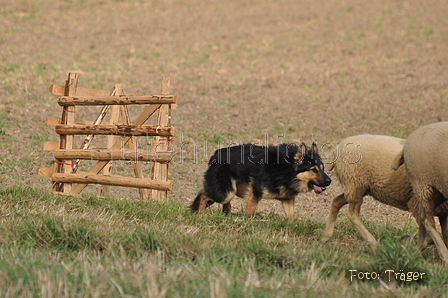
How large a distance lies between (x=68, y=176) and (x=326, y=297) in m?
5.66

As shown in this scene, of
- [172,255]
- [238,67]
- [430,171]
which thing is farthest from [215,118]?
[172,255]

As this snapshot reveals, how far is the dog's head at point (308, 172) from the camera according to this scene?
7.61 metres

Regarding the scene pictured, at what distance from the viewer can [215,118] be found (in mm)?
15375

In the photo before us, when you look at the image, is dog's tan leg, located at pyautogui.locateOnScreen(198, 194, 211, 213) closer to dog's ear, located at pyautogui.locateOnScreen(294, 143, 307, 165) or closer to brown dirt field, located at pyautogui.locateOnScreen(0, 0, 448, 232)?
brown dirt field, located at pyautogui.locateOnScreen(0, 0, 448, 232)

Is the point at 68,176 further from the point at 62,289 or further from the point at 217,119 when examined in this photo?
the point at 217,119

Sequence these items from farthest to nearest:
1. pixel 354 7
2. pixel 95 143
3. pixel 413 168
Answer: pixel 354 7
pixel 95 143
pixel 413 168

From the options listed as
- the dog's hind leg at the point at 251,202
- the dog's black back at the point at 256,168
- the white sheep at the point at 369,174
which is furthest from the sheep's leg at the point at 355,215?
the dog's hind leg at the point at 251,202

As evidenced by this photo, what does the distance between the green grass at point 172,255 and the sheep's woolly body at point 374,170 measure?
24.9 inches

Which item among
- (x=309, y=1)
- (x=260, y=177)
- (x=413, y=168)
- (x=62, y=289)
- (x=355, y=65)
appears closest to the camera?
(x=62, y=289)

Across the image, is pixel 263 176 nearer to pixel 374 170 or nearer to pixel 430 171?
pixel 374 170

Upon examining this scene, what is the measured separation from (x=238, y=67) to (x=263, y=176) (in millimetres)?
14614

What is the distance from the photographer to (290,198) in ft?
25.6

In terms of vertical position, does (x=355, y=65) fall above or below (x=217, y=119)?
above

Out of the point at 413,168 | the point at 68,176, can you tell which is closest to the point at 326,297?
the point at 413,168
